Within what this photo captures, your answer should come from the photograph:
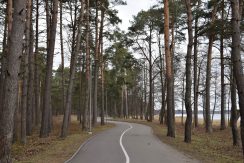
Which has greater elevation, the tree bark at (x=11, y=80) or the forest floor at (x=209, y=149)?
the tree bark at (x=11, y=80)

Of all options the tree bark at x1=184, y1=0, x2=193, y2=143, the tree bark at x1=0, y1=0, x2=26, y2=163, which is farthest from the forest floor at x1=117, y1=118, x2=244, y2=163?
the tree bark at x1=0, y1=0, x2=26, y2=163

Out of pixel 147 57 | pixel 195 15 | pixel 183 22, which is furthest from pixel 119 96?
pixel 195 15

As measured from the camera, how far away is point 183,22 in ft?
136

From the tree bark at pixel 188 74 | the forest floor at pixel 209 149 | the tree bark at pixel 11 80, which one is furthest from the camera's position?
the tree bark at pixel 188 74

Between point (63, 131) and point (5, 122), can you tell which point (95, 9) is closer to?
point (63, 131)

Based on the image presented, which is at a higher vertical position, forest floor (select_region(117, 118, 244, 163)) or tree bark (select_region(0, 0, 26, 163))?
tree bark (select_region(0, 0, 26, 163))

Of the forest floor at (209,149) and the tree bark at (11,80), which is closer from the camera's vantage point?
the tree bark at (11,80)

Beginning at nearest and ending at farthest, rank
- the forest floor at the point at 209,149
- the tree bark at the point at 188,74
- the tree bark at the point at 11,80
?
the tree bark at the point at 11,80
the forest floor at the point at 209,149
the tree bark at the point at 188,74

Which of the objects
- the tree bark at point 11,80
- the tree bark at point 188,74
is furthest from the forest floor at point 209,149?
the tree bark at point 11,80

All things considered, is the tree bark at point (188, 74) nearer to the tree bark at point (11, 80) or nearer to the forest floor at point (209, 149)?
the forest floor at point (209, 149)

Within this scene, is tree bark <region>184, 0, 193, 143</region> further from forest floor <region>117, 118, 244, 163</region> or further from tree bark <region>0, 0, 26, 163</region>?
tree bark <region>0, 0, 26, 163</region>

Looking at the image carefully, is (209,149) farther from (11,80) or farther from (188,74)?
(11,80)

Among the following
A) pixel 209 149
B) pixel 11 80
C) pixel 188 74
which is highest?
pixel 188 74

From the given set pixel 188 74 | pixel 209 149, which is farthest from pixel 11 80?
pixel 188 74
